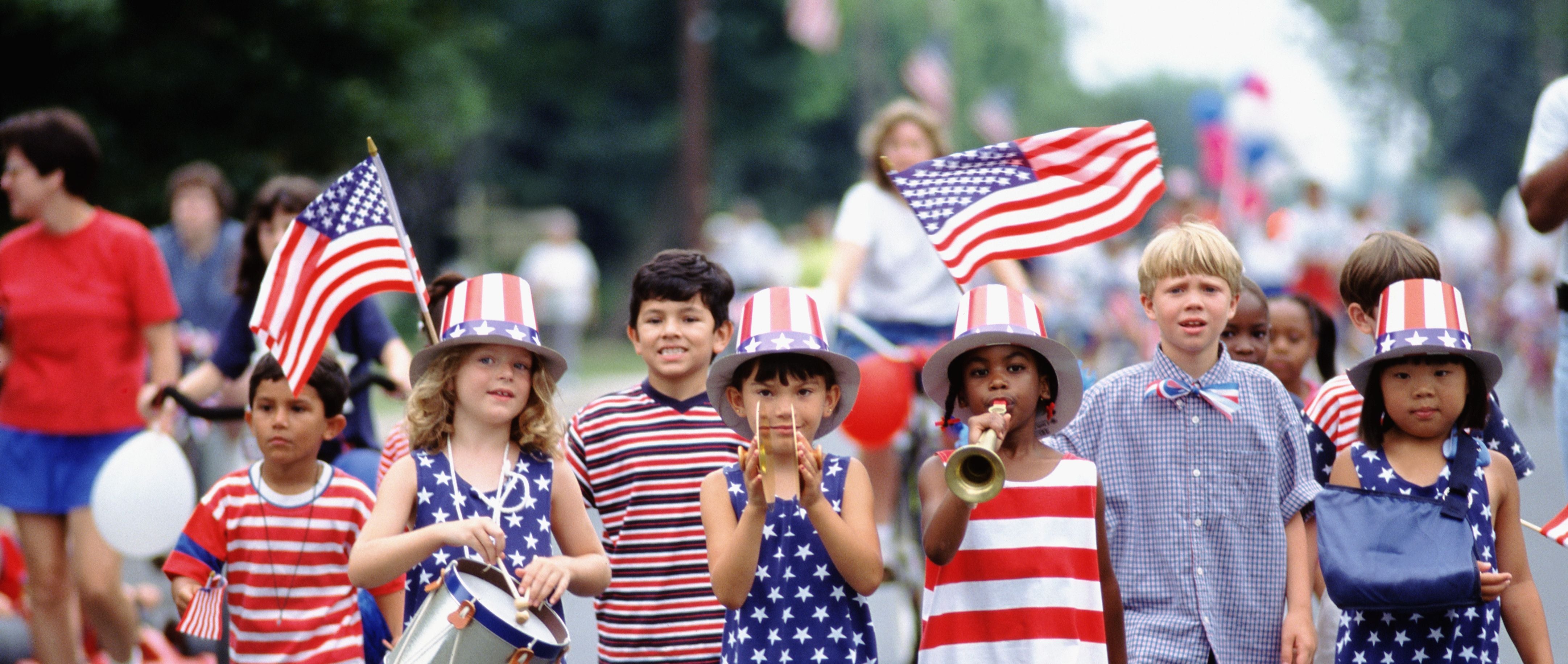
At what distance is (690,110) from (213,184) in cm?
2183

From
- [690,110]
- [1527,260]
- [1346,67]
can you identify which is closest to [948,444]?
[1527,260]

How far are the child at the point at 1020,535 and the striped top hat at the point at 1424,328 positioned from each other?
33.0 inches

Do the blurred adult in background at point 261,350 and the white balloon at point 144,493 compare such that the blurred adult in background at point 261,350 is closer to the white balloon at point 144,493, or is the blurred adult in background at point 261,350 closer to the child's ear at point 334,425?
the white balloon at point 144,493

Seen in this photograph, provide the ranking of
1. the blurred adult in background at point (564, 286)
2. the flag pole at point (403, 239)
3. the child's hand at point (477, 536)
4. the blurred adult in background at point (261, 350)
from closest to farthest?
1. the child's hand at point (477, 536)
2. the flag pole at point (403, 239)
3. the blurred adult in background at point (261, 350)
4. the blurred adult in background at point (564, 286)

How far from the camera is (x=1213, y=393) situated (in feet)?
14.9

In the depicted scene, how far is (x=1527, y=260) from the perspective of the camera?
2134 cm

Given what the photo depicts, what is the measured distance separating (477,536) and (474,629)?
28 centimetres

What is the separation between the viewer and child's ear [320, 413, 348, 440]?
509 centimetres

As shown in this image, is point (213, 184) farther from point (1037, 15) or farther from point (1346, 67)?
point (1037, 15)

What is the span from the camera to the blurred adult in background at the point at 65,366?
21.7 ft

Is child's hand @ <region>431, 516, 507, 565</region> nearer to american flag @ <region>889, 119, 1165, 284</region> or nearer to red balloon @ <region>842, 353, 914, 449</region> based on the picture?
american flag @ <region>889, 119, 1165, 284</region>

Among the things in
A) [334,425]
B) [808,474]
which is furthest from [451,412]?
[808,474]

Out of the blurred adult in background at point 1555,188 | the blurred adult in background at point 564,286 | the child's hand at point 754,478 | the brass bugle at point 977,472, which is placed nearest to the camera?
the brass bugle at point 977,472

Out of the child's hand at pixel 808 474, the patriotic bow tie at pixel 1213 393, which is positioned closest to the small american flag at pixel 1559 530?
the patriotic bow tie at pixel 1213 393
